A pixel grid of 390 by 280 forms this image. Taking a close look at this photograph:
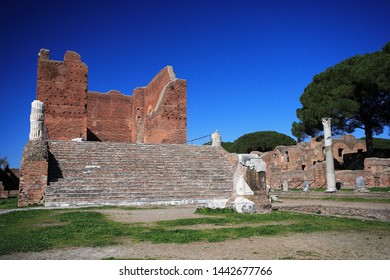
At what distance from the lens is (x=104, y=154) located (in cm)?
1452

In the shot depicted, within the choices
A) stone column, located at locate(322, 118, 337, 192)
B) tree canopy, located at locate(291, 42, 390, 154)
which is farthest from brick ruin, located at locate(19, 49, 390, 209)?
tree canopy, located at locate(291, 42, 390, 154)

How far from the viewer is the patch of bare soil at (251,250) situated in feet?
12.6

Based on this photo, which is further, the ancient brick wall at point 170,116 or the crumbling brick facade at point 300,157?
the crumbling brick facade at point 300,157

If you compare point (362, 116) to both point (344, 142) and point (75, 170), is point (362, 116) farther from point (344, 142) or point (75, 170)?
point (75, 170)

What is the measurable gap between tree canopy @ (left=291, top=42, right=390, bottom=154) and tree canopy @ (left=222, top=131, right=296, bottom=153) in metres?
25.7

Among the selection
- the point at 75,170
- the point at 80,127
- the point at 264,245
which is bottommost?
the point at 264,245

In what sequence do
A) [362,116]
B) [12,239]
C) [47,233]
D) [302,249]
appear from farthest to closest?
[362,116], [47,233], [12,239], [302,249]

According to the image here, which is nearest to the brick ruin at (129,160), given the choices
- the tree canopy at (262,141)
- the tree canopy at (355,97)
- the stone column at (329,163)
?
the stone column at (329,163)

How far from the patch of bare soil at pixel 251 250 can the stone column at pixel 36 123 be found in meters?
10.6

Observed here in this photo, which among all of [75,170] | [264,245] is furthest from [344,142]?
[264,245]

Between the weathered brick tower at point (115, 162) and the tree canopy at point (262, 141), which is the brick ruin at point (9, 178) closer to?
the weathered brick tower at point (115, 162)

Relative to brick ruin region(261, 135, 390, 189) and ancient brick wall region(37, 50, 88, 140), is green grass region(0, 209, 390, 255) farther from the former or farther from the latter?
brick ruin region(261, 135, 390, 189)

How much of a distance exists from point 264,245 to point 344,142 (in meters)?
43.0

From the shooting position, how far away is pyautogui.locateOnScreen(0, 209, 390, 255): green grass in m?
4.79
